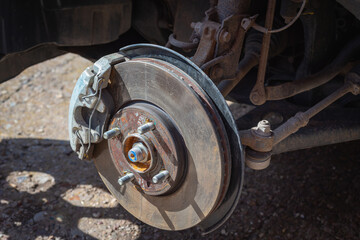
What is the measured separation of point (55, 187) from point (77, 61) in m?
1.91

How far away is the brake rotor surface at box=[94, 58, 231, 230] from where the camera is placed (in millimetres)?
1331

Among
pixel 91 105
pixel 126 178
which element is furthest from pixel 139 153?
pixel 91 105

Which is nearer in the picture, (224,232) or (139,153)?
(139,153)

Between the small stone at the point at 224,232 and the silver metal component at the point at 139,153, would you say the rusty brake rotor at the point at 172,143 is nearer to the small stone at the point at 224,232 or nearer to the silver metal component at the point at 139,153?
the silver metal component at the point at 139,153

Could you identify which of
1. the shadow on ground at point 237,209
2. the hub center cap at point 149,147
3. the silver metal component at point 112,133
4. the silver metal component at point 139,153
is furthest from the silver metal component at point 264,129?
the shadow on ground at point 237,209

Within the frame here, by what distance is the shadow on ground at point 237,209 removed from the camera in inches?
84.7

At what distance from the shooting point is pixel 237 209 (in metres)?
2.30

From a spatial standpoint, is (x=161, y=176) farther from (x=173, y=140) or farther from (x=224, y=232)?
(x=224, y=232)

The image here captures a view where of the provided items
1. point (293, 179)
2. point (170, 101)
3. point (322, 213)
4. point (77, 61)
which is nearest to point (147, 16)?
point (170, 101)

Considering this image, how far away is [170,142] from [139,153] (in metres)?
0.12

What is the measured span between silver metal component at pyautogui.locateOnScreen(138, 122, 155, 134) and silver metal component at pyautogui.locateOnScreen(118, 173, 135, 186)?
0.72ft

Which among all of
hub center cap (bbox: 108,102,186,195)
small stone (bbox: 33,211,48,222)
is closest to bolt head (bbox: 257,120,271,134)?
hub center cap (bbox: 108,102,186,195)

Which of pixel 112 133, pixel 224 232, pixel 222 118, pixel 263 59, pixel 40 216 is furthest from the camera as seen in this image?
pixel 40 216

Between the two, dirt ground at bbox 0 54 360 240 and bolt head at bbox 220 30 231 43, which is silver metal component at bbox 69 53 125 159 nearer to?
bolt head at bbox 220 30 231 43
